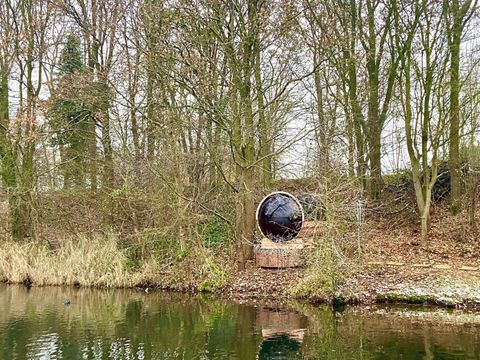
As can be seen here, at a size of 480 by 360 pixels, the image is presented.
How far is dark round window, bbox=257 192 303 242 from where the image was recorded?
15.1 m

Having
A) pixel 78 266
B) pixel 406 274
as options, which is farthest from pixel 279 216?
pixel 78 266

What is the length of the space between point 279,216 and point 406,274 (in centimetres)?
393

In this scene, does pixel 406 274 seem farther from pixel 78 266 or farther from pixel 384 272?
pixel 78 266

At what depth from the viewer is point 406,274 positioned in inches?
507

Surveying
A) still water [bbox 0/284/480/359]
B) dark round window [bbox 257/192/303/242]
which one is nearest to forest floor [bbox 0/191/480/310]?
still water [bbox 0/284/480/359]

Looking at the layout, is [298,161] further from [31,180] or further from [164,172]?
[31,180]

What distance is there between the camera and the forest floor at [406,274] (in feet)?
38.8

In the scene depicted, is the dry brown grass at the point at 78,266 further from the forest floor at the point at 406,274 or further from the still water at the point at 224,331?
the forest floor at the point at 406,274

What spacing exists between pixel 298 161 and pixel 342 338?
339 inches

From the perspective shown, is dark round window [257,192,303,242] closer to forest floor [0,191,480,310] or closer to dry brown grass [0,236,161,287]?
forest floor [0,191,480,310]

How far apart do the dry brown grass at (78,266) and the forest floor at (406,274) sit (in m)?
3.31

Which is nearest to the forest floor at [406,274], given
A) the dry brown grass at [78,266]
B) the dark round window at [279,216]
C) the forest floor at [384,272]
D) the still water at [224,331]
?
the forest floor at [384,272]

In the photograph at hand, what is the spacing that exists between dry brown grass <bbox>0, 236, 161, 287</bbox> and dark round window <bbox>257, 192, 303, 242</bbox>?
3466mm

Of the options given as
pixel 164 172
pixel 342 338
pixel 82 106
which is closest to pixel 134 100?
pixel 82 106
